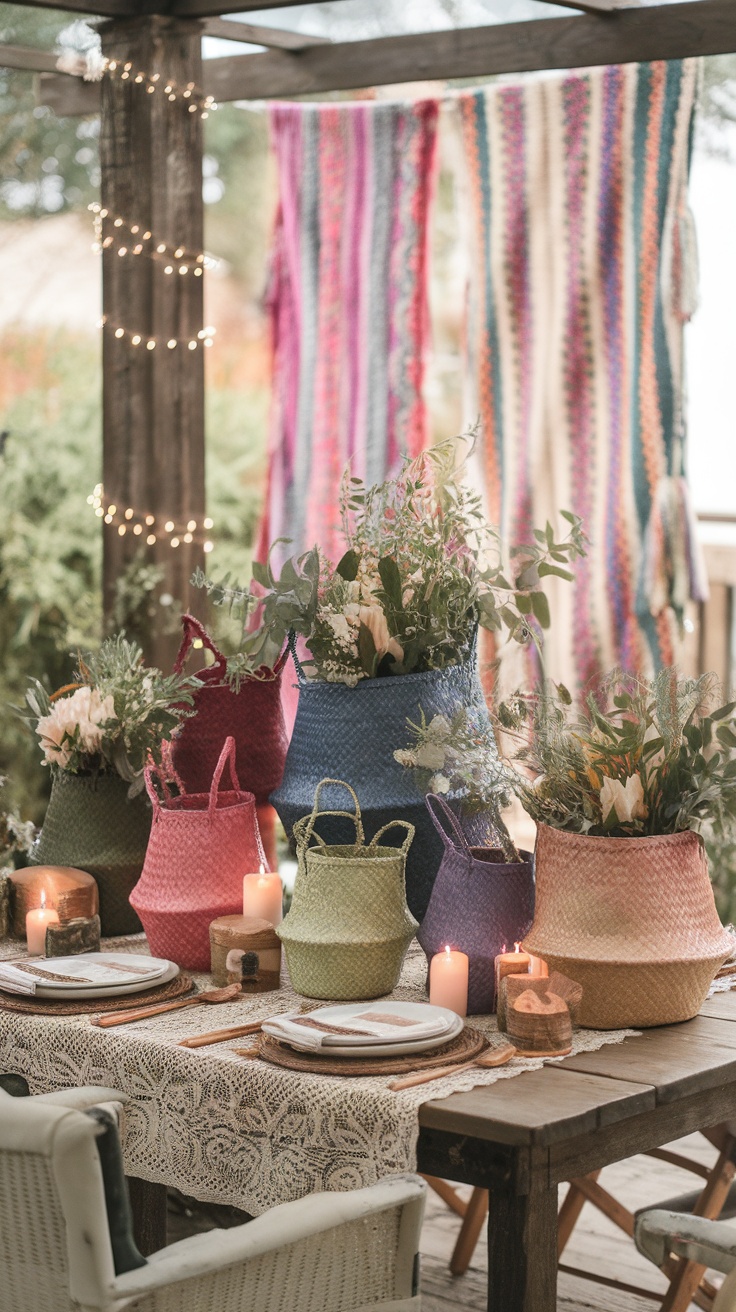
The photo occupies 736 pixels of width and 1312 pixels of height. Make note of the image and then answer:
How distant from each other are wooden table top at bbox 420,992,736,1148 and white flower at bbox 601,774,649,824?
0.26m

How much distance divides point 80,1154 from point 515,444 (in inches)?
106

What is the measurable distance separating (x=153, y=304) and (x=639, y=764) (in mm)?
2186

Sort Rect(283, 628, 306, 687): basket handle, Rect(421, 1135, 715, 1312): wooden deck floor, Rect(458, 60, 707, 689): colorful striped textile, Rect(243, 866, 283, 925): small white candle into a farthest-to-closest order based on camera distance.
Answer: Rect(458, 60, 707, 689): colorful striped textile < Rect(421, 1135, 715, 1312): wooden deck floor < Rect(283, 628, 306, 687): basket handle < Rect(243, 866, 283, 925): small white candle

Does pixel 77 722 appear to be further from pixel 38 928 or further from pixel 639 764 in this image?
pixel 639 764

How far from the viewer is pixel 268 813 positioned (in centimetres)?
265

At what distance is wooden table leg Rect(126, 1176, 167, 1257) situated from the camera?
2172 mm

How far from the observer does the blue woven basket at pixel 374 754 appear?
89.9 inches

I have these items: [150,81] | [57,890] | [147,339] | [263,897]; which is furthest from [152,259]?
[263,897]

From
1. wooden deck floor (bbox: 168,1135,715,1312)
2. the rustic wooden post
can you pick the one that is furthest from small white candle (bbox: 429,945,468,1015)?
the rustic wooden post

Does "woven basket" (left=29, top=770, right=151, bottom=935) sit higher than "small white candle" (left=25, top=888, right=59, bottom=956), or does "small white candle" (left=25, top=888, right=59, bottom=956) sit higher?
"woven basket" (left=29, top=770, right=151, bottom=935)

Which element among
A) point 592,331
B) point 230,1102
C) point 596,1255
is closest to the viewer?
point 230,1102

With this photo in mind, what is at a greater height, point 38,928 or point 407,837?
point 407,837

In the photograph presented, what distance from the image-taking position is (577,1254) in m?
3.11

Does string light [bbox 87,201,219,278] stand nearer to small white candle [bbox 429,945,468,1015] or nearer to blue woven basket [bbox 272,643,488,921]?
blue woven basket [bbox 272,643,488,921]
